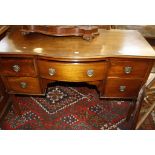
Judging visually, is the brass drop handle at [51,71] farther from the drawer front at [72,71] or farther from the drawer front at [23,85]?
the drawer front at [23,85]

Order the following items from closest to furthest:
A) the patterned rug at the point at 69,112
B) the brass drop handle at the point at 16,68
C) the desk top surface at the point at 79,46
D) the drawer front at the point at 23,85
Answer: the desk top surface at the point at 79,46
the brass drop handle at the point at 16,68
the drawer front at the point at 23,85
the patterned rug at the point at 69,112

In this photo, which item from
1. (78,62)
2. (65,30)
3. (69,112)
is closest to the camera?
(78,62)

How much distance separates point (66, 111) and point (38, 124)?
1.22 ft

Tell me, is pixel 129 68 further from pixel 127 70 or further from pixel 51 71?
pixel 51 71

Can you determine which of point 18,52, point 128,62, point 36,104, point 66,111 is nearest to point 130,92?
point 128,62

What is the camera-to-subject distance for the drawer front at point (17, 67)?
1.35m

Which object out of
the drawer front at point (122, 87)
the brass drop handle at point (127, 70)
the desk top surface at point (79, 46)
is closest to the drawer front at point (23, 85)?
the desk top surface at point (79, 46)

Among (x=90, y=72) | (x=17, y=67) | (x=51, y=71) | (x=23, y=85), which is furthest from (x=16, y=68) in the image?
(x=90, y=72)

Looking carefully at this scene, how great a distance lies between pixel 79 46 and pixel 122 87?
55 cm

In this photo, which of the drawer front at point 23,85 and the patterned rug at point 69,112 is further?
the patterned rug at point 69,112

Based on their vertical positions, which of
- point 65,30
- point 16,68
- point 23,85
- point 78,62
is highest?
point 65,30

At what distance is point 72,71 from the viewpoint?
52.9 inches

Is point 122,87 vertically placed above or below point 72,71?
below

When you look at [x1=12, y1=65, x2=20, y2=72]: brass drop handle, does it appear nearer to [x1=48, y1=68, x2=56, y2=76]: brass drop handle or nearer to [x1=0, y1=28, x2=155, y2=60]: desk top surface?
[x1=0, y1=28, x2=155, y2=60]: desk top surface
